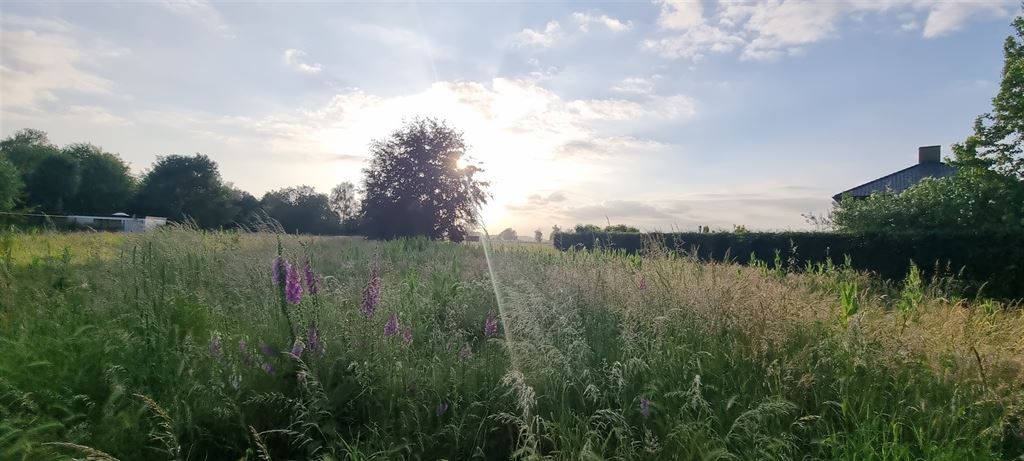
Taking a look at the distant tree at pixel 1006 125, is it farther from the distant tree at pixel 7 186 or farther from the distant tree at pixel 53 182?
the distant tree at pixel 53 182

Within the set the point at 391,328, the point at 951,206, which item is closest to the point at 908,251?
the point at 951,206

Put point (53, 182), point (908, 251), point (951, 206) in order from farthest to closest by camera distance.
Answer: point (53, 182) < point (951, 206) < point (908, 251)

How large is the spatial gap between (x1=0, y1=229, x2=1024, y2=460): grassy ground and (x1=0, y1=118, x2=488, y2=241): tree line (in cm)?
1644

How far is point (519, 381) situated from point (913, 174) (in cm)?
2870

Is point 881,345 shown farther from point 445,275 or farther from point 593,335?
point 445,275

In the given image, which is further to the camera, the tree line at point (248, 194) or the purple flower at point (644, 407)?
the tree line at point (248, 194)

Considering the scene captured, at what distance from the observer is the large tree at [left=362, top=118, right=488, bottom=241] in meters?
20.2

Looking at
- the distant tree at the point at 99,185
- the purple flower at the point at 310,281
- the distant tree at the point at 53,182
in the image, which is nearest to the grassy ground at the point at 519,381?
the purple flower at the point at 310,281

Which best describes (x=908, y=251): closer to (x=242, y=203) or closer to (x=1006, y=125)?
(x=1006, y=125)

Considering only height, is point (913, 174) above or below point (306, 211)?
above

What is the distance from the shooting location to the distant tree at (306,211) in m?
39.8

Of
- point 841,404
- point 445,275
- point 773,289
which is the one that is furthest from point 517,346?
point 445,275

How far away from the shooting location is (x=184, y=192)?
4072cm

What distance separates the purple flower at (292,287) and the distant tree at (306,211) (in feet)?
123
